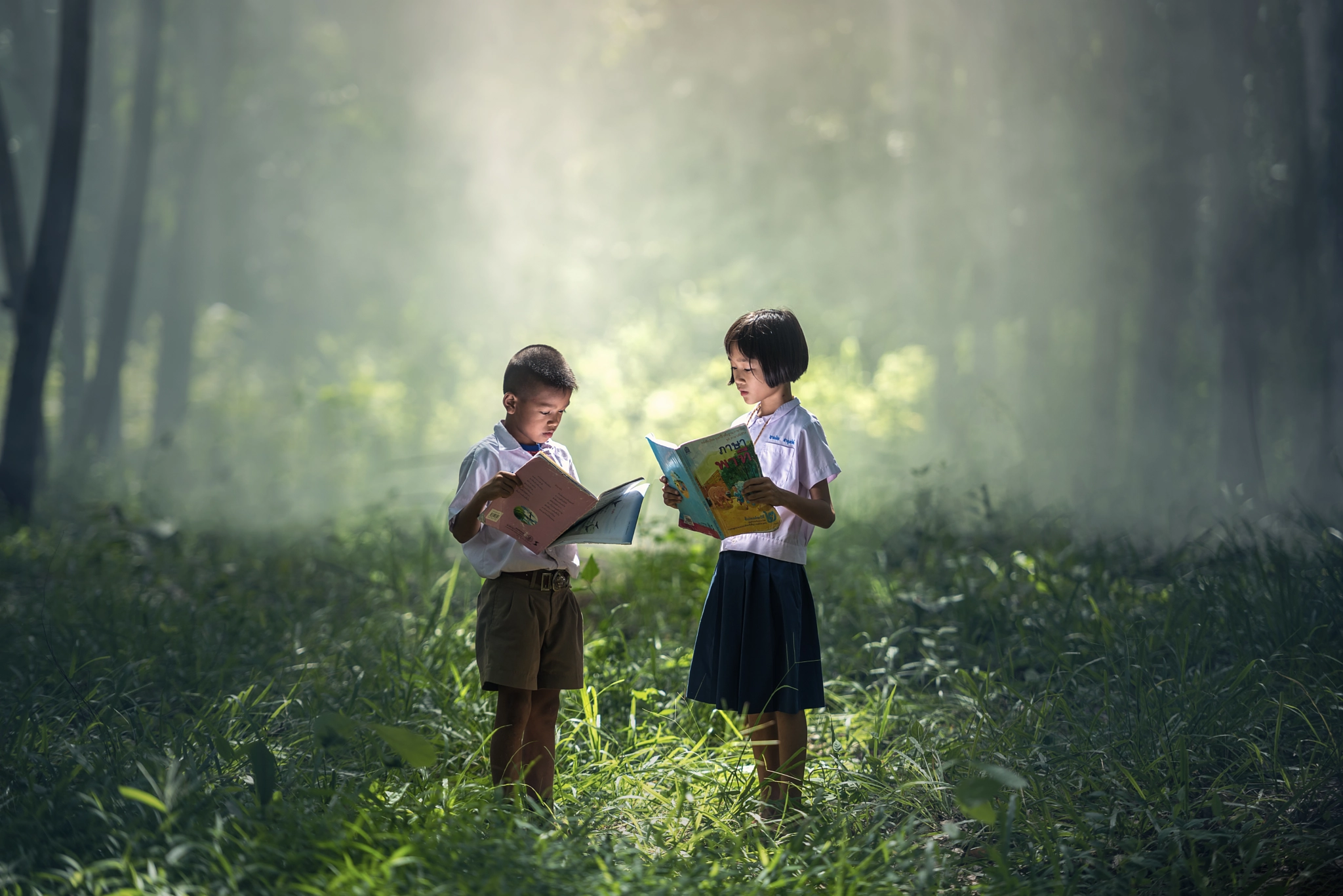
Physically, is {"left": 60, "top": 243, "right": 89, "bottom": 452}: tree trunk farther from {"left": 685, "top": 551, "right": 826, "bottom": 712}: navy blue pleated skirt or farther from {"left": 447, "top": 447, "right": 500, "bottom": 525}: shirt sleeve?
{"left": 685, "top": 551, "right": 826, "bottom": 712}: navy blue pleated skirt

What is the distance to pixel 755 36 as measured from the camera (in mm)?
11422

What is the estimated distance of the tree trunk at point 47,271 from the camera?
6.70 metres

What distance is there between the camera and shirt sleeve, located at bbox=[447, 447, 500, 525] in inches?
100

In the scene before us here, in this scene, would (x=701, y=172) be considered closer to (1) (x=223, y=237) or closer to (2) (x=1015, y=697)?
(1) (x=223, y=237)

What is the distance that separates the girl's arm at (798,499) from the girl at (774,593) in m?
0.01

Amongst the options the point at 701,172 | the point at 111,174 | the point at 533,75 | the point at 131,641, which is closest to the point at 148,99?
the point at 533,75

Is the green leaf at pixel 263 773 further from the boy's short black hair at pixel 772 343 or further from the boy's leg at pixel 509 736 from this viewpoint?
the boy's short black hair at pixel 772 343

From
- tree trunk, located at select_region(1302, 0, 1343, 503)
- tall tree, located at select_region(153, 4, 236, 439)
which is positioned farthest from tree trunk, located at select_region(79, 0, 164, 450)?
tree trunk, located at select_region(1302, 0, 1343, 503)

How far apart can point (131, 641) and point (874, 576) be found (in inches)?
129

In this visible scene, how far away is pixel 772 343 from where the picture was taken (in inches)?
105

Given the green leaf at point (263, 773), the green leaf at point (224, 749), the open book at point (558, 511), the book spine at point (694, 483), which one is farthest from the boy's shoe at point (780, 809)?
the green leaf at point (224, 749)

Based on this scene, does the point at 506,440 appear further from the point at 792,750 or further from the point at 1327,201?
the point at 1327,201

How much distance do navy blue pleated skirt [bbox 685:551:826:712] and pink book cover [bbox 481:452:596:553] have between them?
57 cm

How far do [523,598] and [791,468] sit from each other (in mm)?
815
